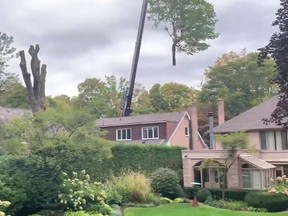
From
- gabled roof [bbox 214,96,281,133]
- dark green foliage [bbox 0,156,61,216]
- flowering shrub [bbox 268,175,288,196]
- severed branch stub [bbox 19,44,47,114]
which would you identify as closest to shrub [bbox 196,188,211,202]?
flowering shrub [bbox 268,175,288,196]

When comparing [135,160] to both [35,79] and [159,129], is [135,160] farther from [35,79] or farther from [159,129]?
[159,129]

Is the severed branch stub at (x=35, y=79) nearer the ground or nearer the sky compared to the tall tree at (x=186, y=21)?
nearer the ground

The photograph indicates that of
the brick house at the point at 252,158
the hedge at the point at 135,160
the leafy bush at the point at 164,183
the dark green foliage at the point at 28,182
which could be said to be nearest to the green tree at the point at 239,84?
the brick house at the point at 252,158

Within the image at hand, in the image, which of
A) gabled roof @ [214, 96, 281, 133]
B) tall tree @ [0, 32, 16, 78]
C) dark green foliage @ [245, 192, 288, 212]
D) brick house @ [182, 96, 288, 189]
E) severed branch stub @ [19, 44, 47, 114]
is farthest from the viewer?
tall tree @ [0, 32, 16, 78]

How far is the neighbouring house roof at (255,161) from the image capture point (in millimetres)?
28078

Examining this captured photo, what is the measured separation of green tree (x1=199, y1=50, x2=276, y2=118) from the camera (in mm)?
48938

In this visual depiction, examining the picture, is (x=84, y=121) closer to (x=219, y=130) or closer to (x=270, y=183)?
(x=270, y=183)

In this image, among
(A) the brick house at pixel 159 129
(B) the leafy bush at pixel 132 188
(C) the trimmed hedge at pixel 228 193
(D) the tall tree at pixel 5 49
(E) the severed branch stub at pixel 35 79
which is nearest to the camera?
(E) the severed branch stub at pixel 35 79

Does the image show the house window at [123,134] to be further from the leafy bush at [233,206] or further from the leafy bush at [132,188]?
the leafy bush at [132,188]

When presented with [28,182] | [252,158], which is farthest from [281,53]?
[252,158]

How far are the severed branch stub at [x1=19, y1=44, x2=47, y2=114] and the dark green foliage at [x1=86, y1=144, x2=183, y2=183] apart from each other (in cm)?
415

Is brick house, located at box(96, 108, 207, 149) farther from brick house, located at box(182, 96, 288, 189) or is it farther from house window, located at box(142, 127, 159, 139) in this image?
brick house, located at box(182, 96, 288, 189)

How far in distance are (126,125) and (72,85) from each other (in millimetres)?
19133

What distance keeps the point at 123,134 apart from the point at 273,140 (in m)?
14.7
